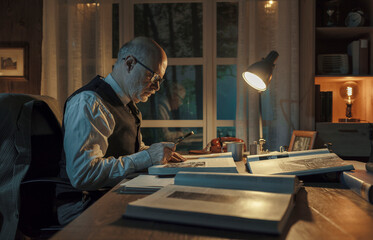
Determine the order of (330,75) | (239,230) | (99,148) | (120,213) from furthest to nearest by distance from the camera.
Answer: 1. (330,75)
2. (99,148)
3. (120,213)
4. (239,230)

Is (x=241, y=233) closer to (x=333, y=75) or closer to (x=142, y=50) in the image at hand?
(x=142, y=50)

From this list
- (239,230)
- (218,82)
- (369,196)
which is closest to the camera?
(239,230)

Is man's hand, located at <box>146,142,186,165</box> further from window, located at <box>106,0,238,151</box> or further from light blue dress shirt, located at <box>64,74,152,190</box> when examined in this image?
window, located at <box>106,0,238,151</box>

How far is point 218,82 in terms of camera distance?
2955 millimetres

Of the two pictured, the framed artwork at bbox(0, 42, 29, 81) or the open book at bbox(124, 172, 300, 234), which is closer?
the open book at bbox(124, 172, 300, 234)

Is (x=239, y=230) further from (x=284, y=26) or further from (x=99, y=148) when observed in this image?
(x=284, y=26)

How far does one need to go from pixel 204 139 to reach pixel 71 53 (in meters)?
1.41

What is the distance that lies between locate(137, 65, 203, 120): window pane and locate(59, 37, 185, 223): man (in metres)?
1.53

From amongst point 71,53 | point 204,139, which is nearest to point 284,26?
point 204,139

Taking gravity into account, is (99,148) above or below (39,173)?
above

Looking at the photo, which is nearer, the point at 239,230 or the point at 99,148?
the point at 239,230

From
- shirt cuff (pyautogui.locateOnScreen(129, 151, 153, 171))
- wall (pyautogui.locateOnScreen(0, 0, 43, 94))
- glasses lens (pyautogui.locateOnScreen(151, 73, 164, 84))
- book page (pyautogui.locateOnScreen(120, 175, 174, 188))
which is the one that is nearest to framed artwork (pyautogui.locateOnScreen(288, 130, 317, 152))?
glasses lens (pyautogui.locateOnScreen(151, 73, 164, 84))

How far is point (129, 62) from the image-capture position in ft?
4.76

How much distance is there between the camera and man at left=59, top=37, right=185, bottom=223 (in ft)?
3.67
